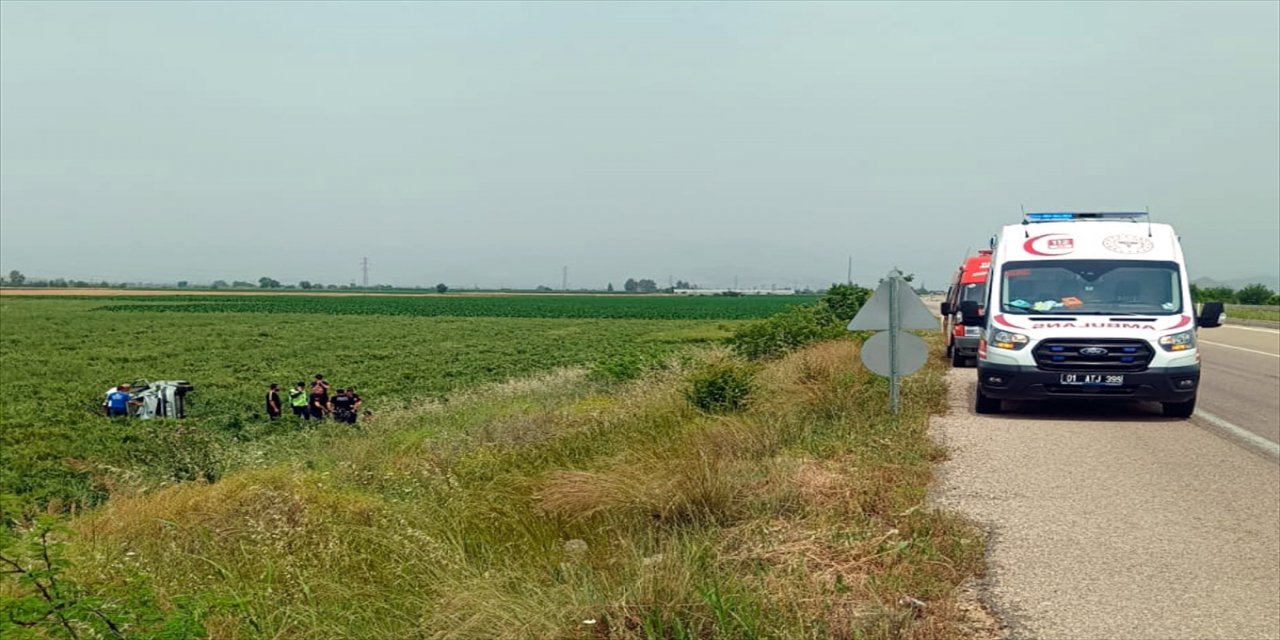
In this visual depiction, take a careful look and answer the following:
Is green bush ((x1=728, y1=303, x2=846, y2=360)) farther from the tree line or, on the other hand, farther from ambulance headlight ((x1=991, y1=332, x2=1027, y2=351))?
the tree line

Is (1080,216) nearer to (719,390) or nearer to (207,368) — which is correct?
(719,390)

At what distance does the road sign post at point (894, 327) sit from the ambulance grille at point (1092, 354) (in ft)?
6.33

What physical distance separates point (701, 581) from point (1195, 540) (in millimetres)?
3560

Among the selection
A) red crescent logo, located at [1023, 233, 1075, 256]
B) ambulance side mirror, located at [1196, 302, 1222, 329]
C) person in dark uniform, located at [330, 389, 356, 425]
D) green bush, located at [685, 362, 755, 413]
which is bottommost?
person in dark uniform, located at [330, 389, 356, 425]

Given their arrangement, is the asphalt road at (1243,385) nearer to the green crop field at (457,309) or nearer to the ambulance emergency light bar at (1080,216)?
the ambulance emergency light bar at (1080,216)

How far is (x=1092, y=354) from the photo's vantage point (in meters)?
10.4

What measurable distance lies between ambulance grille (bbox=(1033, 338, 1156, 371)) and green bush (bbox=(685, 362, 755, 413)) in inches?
140

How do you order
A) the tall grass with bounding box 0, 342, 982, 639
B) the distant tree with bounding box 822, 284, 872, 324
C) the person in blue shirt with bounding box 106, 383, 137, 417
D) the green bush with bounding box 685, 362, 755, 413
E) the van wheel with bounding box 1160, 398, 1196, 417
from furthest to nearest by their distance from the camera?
1. the distant tree with bounding box 822, 284, 872, 324
2. the person in blue shirt with bounding box 106, 383, 137, 417
3. the van wheel with bounding box 1160, 398, 1196, 417
4. the green bush with bounding box 685, 362, 755, 413
5. the tall grass with bounding box 0, 342, 982, 639

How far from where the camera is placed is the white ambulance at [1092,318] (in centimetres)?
1036

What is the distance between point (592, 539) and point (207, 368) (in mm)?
26228

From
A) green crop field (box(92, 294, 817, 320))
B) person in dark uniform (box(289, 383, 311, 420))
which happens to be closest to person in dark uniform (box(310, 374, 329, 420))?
person in dark uniform (box(289, 383, 311, 420))

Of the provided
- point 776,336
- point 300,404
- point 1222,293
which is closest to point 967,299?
point 776,336

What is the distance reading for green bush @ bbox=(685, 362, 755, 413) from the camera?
10445mm

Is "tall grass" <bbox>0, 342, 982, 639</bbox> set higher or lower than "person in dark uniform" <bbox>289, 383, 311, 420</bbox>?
higher
